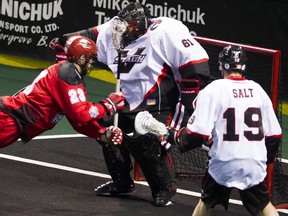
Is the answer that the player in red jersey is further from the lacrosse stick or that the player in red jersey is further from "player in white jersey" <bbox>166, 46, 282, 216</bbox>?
"player in white jersey" <bbox>166, 46, 282, 216</bbox>

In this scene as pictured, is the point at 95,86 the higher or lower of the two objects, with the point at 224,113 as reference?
lower

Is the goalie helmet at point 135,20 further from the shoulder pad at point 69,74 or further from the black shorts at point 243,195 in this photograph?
the black shorts at point 243,195

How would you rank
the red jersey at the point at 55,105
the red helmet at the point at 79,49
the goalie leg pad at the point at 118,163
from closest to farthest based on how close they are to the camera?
the red jersey at the point at 55,105 → the red helmet at the point at 79,49 → the goalie leg pad at the point at 118,163

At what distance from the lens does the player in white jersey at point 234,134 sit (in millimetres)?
7461

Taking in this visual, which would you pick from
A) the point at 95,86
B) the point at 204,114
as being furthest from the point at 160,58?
the point at 95,86

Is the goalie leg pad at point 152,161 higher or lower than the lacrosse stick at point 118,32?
lower

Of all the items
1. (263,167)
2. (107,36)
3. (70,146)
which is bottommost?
(70,146)

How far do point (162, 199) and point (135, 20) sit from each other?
151 centimetres

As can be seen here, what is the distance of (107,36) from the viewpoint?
9625 millimetres

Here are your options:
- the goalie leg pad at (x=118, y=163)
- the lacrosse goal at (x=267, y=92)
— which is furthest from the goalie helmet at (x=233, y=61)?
the goalie leg pad at (x=118, y=163)

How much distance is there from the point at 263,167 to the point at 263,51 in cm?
180

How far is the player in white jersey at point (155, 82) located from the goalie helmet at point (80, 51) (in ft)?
2.17

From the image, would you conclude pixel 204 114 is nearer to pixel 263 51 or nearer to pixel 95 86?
pixel 263 51

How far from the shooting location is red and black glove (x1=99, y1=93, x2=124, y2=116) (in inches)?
339
